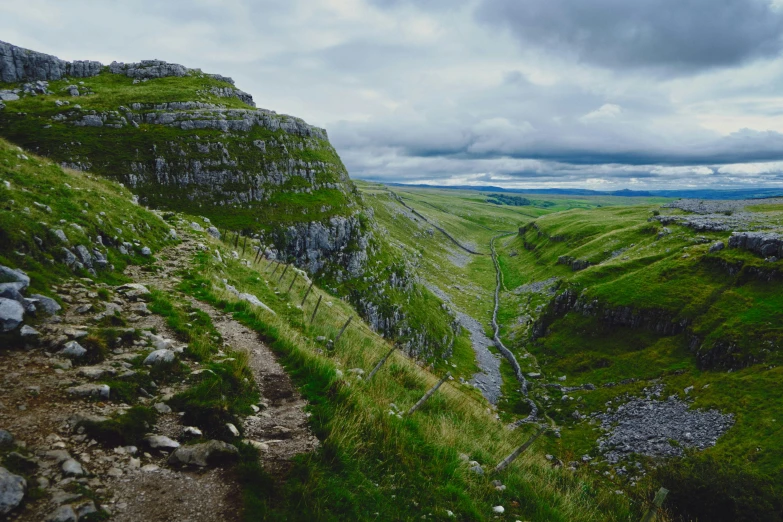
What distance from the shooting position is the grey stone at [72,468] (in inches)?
243

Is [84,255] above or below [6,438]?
above

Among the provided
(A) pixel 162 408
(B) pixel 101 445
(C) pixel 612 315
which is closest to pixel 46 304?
(A) pixel 162 408

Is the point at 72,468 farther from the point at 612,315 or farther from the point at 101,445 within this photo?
the point at 612,315

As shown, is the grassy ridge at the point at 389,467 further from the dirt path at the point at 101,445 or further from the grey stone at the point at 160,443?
the grey stone at the point at 160,443

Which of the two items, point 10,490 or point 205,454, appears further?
point 205,454

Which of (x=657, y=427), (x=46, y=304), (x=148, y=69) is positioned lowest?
(x=657, y=427)

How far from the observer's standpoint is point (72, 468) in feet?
20.4

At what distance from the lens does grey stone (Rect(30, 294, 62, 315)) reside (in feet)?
34.3

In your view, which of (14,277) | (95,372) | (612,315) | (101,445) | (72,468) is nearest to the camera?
(72,468)

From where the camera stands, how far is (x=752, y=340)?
47594 mm

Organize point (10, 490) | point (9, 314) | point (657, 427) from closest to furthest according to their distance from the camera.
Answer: point (10, 490) → point (9, 314) → point (657, 427)

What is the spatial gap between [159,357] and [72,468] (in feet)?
13.9

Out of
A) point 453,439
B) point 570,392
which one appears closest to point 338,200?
point 570,392

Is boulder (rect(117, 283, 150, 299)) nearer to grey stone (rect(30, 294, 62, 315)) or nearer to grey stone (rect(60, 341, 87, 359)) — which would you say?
grey stone (rect(30, 294, 62, 315))
